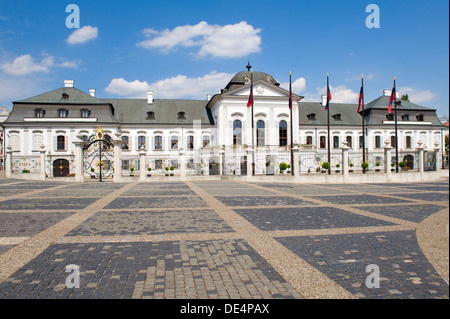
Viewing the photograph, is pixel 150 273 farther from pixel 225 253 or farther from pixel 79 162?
pixel 79 162

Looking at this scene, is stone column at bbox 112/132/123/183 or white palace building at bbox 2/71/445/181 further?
white palace building at bbox 2/71/445/181

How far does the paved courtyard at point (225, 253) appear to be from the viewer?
376 centimetres

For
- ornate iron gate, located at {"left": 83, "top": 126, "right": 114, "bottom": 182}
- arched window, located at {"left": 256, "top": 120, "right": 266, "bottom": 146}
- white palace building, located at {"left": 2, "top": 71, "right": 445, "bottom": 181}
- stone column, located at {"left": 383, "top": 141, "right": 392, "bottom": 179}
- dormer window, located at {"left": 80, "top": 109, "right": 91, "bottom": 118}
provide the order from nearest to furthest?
stone column, located at {"left": 383, "top": 141, "right": 392, "bottom": 179}, ornate iron gate, located at {"left": 83, "top": 126, "right": 114, "bottom": 182}, white palace building, located at {"left": 2, "top": 71, "right": 445, "bottom": 181}, dormer window, located at {"left": 80, "top": 109, "right": 91, "bottom": 118}, arched window, located at {"left": 256, "top": 120, "right": 266, "bottom": 146}

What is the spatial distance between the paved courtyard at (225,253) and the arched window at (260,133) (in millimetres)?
32239

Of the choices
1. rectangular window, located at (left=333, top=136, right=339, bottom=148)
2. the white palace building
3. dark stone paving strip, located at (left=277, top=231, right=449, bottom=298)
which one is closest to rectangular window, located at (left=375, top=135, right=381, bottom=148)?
the white palace building

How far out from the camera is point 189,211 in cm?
927

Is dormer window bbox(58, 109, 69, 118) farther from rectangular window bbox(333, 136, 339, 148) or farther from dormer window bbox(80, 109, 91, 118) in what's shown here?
rectangular window bbox(333, 136, 339, 148)

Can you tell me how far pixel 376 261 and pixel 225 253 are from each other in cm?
224

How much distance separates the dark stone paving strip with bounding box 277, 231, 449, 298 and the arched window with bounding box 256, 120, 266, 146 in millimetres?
34821

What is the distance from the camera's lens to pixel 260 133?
135ft

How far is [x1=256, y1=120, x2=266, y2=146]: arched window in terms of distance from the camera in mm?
41156
